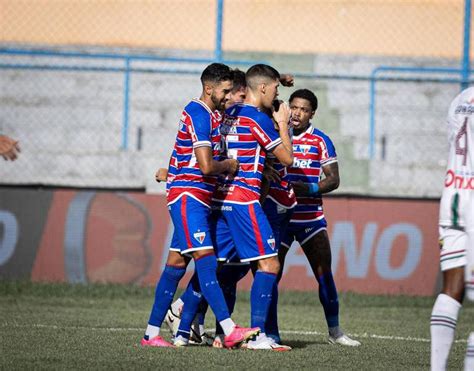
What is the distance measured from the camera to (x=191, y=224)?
29.4ft

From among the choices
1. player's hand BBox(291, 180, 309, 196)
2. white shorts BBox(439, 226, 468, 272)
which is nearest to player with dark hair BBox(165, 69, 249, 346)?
player's hand BBox(291, 180, 309, 196)

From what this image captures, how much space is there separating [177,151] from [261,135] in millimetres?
766

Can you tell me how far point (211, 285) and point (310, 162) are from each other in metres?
2.23

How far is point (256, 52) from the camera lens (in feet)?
64.3

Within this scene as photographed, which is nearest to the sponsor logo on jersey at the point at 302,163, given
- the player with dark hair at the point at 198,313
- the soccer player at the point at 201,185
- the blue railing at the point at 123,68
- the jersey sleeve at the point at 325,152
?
the jersey sleeve at the point at 325,152

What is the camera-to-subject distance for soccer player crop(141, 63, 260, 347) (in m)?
8.80

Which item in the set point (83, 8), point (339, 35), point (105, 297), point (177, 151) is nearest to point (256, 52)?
point (339, 35)

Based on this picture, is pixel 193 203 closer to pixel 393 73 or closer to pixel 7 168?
pixel 7 168

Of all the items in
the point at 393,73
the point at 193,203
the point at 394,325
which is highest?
the point at 393,73

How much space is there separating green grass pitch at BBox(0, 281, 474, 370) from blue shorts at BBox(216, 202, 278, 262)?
0.86 metres

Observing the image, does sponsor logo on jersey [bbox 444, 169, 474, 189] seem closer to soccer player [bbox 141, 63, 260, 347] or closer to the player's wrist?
soccer player [bbox 141, 63, 260, 347]

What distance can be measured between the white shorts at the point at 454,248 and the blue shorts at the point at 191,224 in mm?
2564

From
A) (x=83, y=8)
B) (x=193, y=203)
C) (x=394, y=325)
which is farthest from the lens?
(x=83, y=8)

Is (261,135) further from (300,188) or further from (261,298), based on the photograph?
(261,298)
